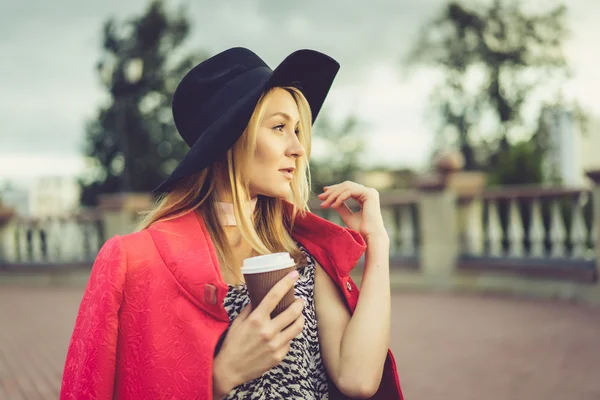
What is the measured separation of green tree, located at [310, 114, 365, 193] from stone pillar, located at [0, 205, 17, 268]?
2069 centimetres

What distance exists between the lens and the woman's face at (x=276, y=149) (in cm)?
172

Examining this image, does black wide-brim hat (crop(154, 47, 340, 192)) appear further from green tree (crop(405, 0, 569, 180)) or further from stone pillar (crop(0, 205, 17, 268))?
green tree (crop(405, 0, 569, 180))

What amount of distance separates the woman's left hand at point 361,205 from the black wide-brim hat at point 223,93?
35 centimetres

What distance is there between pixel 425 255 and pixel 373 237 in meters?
8.17

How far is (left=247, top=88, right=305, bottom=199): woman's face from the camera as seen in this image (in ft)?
5.64

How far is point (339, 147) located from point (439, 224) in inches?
976

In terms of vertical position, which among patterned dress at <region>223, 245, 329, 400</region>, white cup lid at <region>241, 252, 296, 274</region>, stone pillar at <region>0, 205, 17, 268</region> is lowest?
stone pillar at <region>0, 205, 17, 268</region>

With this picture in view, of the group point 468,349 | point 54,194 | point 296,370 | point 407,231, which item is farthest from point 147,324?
point 54,194

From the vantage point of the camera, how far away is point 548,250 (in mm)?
8742

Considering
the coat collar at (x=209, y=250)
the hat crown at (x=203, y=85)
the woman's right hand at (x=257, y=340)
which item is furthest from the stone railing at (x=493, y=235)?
the woman's right hand at (x=257, y=340)

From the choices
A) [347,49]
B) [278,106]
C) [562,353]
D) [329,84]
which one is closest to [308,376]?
[278,106]

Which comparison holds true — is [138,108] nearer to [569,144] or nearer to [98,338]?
[569,144]

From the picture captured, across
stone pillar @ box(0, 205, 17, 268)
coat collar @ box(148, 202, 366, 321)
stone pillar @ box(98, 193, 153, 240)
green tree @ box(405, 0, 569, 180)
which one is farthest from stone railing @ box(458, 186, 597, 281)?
green tree @ box(405, 0, 569, 180)

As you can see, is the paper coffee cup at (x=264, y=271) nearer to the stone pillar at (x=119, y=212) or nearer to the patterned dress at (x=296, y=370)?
the patterned dress at (x=296, y=370)
